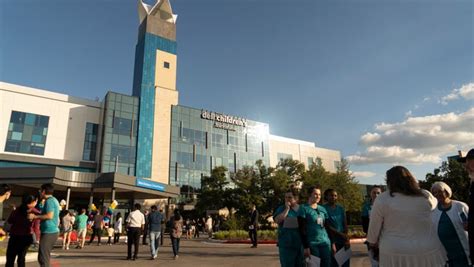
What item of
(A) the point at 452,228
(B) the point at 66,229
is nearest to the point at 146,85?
(B) the point at 66,229

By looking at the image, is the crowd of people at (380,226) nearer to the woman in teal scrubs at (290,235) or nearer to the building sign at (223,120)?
the woman in teal scrubs at (290,235)

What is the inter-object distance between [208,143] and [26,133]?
987 inches

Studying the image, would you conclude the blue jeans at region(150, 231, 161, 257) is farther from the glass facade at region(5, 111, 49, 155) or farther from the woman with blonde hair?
the glass facade at region(5, 111, 49, 155)

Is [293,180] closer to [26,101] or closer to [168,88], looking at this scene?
[168,88]

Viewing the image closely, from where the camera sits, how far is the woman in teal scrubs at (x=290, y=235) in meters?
5.66

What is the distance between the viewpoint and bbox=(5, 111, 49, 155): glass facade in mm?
40841

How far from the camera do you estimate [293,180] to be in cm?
3997

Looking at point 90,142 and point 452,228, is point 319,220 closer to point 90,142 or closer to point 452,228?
point 452,228

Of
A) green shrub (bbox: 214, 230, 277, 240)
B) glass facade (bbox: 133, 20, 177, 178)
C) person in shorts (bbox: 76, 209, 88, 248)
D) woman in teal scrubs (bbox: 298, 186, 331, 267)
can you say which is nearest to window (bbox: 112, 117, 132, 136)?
glass facade (bbox: 133, 20, 177, 178)

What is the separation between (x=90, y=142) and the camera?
4519cm

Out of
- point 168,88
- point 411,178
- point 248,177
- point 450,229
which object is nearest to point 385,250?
point 411,178

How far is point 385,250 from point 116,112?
46.5 meters

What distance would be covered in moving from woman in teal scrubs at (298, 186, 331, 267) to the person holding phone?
5.50 feet

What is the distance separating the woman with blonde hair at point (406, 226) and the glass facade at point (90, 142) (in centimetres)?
4654
